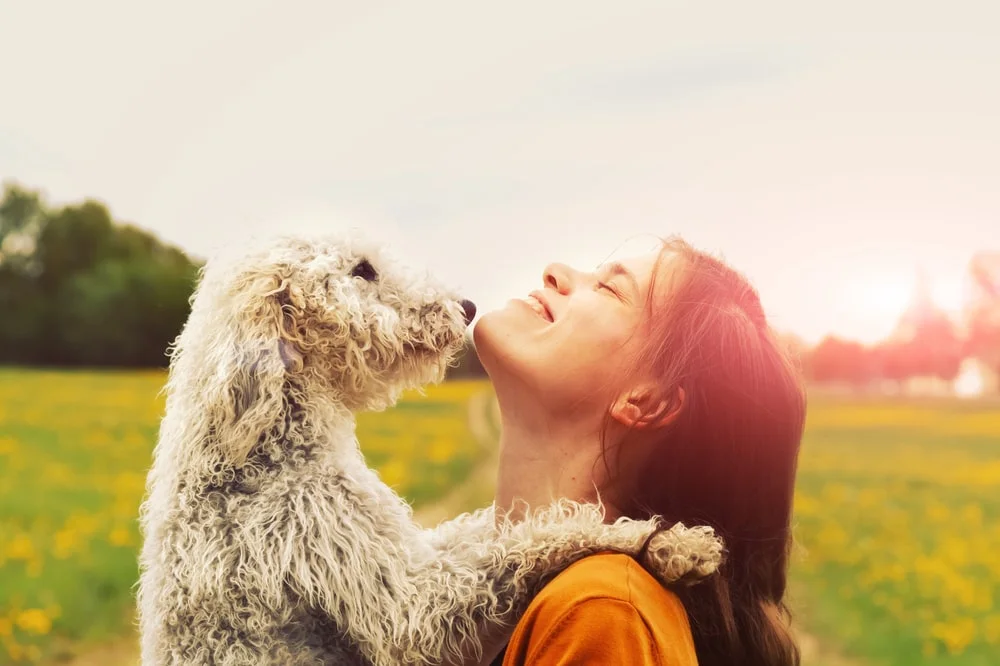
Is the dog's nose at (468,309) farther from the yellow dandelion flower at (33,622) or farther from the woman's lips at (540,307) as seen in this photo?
the yellow dandelion flower at (33,622)

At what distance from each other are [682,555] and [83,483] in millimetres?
9314

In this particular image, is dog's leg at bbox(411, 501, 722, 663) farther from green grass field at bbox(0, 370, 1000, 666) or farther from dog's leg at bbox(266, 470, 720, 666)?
green grass field at bbox(0, 370, 1000, 666)

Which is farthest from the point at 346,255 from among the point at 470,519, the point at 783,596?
the point at 783,596

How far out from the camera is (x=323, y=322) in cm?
269

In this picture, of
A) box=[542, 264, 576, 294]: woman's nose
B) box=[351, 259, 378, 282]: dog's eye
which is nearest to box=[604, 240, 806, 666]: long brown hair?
box=[542, 264, 576, 294]: woman's nose

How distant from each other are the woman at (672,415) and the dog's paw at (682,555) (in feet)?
0.20

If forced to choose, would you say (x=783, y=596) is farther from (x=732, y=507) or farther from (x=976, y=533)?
(x=976, y=533)

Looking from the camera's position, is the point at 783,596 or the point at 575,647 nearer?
the point at 575,647

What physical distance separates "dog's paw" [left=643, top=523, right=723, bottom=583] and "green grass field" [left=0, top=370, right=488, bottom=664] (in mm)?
1050

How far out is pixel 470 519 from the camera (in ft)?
9.66

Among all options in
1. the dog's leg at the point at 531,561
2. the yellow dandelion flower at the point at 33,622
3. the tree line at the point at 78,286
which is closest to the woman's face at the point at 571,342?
the dog's leg at the point at 531,561

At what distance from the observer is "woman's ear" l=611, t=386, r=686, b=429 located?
2434 millimetres

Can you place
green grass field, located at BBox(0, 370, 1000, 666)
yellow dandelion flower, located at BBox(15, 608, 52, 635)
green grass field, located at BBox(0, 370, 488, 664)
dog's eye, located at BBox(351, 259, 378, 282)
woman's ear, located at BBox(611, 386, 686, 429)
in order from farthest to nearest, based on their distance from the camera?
green grass field, located at BBox(0, 370, 1000, 666) < green grass field, located at BBox(0, 370, 488, 664) < yellow dandelion flower, located at BBox(15, 608, 52, 635) < dog's eye, located at BBox(351, 259, 378, 282) < woman's ear, located at BBox(611, 386, 686, 429)

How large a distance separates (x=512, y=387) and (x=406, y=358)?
0.48 metres
